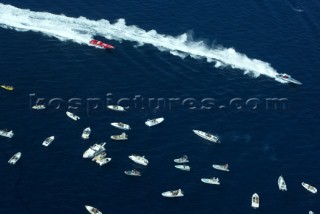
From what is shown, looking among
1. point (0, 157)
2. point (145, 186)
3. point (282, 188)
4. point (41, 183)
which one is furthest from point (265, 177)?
point (0, 157)

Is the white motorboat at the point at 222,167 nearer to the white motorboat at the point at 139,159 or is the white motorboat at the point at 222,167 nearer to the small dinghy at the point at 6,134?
the white motorboat at the point at 139,159

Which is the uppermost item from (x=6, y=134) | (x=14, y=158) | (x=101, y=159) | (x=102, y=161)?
(x=6, y=134)

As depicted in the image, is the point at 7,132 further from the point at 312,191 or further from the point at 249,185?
the point at 312,191

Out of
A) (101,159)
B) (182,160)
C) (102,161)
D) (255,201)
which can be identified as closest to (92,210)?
(102,161)

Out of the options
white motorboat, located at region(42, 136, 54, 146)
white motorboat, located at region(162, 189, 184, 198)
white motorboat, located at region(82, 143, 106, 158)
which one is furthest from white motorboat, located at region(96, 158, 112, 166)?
white motorboat, located at region(162, 189, 184, 198)

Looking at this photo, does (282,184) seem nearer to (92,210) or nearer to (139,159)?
(139,159)

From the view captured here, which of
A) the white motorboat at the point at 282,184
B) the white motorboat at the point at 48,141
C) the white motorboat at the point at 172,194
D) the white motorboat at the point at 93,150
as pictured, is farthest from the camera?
the white motorboat at the point at 48,141

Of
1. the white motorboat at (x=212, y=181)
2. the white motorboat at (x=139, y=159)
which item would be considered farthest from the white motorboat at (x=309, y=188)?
the white motorboat at (x=139, y=159)

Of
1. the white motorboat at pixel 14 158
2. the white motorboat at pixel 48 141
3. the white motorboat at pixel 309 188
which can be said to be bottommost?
the white motorboat at pixel 309 188
